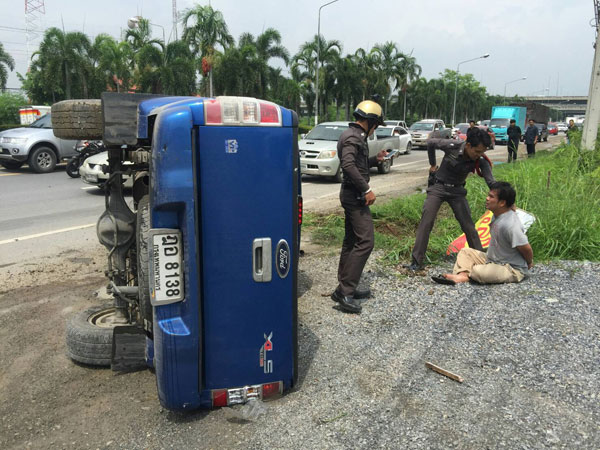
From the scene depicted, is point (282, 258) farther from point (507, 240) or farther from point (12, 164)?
point (12, 164)

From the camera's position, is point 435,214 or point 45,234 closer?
point 435,214

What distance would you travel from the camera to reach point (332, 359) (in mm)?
3520

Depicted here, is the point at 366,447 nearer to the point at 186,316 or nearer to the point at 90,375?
the point at 186,316

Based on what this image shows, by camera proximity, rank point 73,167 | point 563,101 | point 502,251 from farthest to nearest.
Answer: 1. point 563,101
2. point 73,167
3. point 502,251

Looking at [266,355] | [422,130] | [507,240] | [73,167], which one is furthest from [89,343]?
[422,130]

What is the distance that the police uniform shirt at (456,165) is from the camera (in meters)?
5.38

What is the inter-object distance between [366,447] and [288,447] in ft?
1.32

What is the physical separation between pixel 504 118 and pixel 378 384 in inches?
1478

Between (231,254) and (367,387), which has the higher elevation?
(231,254)

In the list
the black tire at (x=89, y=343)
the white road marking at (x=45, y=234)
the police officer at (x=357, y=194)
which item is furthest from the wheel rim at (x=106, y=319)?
the white road marking at (x=45, y=234)

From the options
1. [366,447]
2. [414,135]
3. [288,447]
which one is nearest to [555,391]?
[366,447]

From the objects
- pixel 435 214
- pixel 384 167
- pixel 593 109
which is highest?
pixel 593 109

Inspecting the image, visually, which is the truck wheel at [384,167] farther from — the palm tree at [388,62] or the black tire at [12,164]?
the palm tree at [388,62]

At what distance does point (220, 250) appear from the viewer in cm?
270
